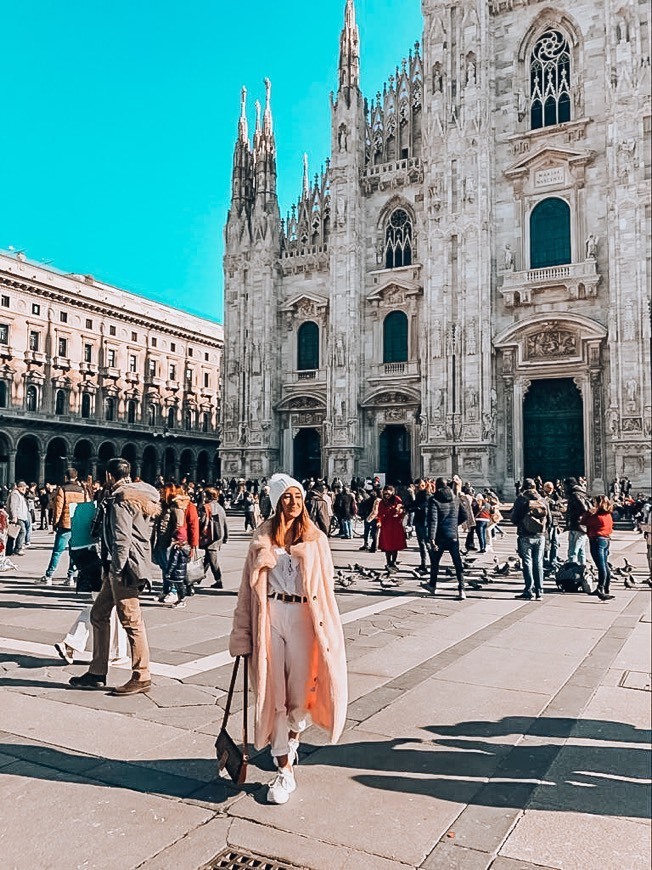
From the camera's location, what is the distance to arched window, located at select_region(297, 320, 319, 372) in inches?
1334

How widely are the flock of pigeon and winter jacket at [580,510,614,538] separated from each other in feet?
2.11

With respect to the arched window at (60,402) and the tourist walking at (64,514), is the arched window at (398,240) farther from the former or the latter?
the arched window at (60,402)

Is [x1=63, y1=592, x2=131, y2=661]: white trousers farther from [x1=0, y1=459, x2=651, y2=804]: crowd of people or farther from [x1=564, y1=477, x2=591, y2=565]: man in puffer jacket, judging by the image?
[x1=564, y1=477, x2=591, y2=565]: man in puffer jacket

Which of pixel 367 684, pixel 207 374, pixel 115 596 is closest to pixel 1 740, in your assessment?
pixel 115 596

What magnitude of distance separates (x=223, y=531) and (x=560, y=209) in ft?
77.2

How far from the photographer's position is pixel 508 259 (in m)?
28.7

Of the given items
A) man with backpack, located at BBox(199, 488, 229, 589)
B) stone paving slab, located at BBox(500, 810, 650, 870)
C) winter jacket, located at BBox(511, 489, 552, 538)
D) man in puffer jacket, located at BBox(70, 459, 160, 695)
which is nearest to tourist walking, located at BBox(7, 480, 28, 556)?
man with backpack, located at BBox(199, 488, 229, 589)

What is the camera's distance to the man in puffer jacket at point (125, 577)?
541cm

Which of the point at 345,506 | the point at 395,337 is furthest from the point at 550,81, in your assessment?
the point at 345,506

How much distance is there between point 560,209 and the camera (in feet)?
93.1

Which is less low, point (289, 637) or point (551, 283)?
point (551, 283)

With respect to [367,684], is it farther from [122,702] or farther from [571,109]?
[571,109]

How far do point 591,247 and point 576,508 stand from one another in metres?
19.7

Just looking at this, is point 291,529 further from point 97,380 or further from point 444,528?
point 97,380
